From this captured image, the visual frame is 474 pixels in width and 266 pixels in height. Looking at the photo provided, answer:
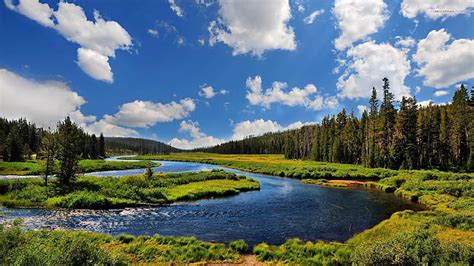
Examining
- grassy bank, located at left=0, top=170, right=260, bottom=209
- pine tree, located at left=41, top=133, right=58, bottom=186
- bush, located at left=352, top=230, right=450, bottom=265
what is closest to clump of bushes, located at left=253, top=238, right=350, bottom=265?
bush, located at left=352, top=230, right=450, bottom=265

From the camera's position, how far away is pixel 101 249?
15.1m

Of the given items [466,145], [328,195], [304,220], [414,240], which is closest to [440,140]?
[466,145]

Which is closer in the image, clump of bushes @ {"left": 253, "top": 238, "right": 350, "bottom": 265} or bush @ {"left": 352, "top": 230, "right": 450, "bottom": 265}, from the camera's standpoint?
bush @ {"left": 352, "top": 230, "right": 450, "bottom": 265}

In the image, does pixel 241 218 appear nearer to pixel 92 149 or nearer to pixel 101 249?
pixel 101 249

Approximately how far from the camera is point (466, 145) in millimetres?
74312

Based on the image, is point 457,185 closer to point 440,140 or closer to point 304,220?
point 304,220

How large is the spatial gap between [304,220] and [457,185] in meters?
28.9

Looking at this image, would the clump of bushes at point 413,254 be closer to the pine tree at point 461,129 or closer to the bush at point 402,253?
the bush at point 402,253

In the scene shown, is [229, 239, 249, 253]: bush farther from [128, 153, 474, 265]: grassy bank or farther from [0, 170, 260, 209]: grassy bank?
[0, 170, 260, 209]: grassy bank

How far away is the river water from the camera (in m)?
25.6

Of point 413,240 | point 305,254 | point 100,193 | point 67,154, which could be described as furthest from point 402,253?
point 67,154

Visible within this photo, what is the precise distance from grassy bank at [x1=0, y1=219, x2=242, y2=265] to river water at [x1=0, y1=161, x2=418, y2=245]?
3.44 metres

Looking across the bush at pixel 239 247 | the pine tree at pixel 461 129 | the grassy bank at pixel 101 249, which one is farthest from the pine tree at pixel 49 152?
the pine tree at pixel 461 129

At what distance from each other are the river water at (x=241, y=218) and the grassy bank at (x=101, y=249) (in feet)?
11.3
